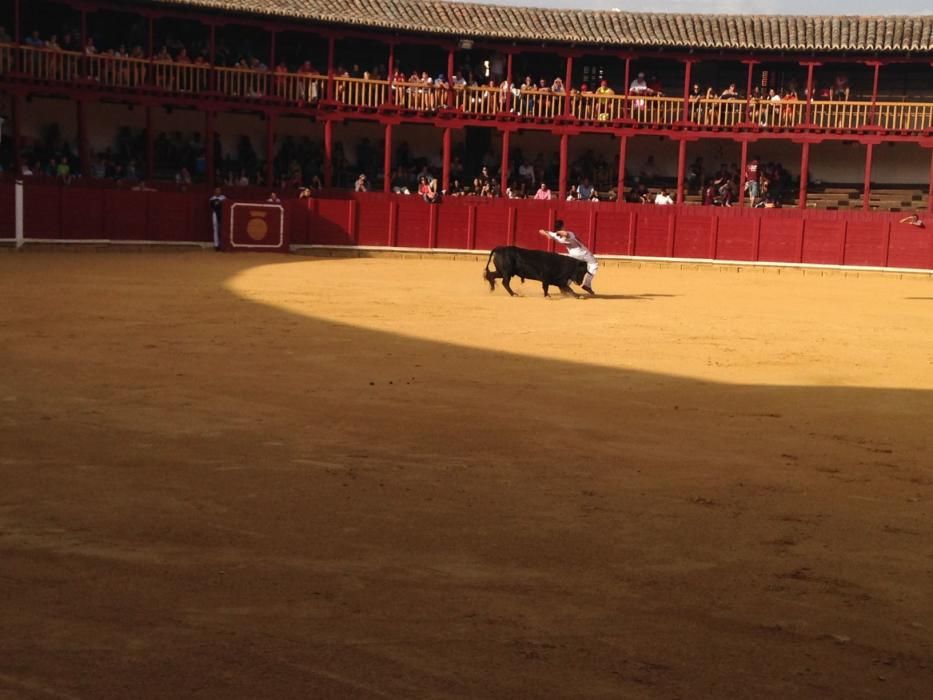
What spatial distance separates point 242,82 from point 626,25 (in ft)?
34.9

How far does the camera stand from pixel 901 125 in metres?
32.7

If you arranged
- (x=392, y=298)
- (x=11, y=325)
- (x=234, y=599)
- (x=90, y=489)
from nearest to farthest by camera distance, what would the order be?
(x=234, y=599) < (x=90, y=489) < (x=11, y=325) < (x=392, y=298)

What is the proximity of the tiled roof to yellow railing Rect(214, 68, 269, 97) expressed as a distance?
1.74 m

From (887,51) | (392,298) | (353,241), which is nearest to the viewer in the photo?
(392,298)

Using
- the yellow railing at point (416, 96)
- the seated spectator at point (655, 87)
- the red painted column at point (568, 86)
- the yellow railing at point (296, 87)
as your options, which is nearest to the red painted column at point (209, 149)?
the yellow railing at point (296, 87)

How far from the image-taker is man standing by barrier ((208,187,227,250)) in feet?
90.3

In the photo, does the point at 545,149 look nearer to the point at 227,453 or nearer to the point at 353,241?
the point at 353,241

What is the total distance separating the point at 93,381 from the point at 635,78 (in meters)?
28.9

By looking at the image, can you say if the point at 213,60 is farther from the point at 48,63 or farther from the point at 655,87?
the point at 655,87

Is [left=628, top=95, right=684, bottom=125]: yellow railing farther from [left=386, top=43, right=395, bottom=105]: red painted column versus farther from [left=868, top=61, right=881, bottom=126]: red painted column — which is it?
[left=386, top=43, right=395, bottom=105]: red painted column

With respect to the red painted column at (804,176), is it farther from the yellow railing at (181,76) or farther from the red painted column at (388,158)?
the yellow railing at (181,76)

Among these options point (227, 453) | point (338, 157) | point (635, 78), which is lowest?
point (227, 453)

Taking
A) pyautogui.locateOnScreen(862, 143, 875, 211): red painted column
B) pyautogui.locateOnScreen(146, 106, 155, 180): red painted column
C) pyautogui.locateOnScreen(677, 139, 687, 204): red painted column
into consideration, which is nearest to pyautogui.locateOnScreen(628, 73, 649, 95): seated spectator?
pyautogui.locateOnScreen(677, 139, 687, 204): red painted column

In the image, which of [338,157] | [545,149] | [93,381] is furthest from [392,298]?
[545,149]
